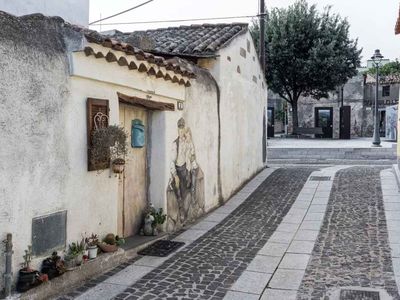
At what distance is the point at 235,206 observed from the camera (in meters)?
9.97

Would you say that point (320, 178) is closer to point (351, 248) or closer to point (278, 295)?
point (351, 248)

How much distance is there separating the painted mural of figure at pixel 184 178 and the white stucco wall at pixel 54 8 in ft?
9.74

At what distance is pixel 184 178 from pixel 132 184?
1.40 meters

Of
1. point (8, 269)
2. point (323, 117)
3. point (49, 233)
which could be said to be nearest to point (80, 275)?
point (49, 233)

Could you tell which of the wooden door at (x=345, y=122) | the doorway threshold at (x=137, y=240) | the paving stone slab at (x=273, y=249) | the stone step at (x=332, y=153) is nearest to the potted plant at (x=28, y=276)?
the doorway threshold at (x=137, y=240)

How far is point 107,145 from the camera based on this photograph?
5.49 meters

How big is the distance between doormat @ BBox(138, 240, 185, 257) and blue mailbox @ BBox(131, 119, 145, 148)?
5.13 feet

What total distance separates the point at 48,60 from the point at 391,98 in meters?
36.5

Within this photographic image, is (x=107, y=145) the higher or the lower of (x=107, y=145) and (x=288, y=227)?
the higher

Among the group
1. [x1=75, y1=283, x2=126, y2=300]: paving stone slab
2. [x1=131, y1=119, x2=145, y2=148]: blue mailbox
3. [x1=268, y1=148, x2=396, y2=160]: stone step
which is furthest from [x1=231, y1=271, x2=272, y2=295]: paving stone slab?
[x1=268, y1=148, x2=396, y2=160]: stone step

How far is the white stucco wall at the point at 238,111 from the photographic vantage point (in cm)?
1041

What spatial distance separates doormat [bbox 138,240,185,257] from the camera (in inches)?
252

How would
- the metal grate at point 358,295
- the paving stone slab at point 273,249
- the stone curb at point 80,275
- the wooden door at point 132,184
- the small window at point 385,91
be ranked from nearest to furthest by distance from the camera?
the stone curb at point 80,275 < the metal grate at point 358,295 < the paving stone slab at point 273,249 < the wooden door at point 132,184 < the small window at point 385,91

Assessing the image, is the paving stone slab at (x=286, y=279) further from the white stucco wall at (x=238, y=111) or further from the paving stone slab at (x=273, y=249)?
the white stucco wall at (x=238, y=111)
